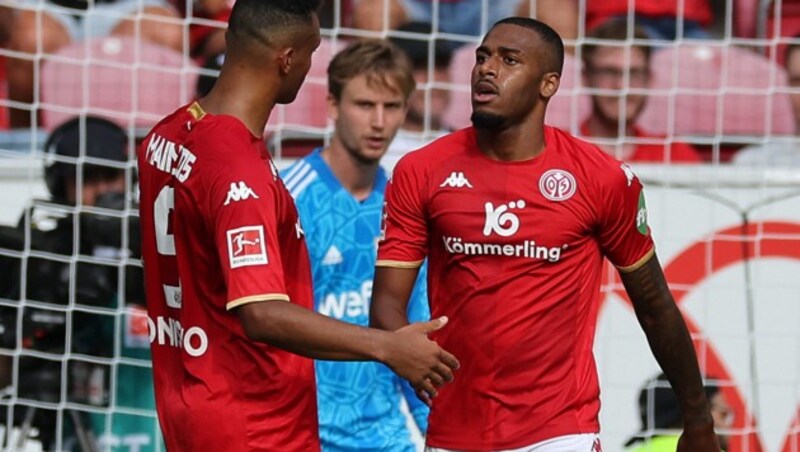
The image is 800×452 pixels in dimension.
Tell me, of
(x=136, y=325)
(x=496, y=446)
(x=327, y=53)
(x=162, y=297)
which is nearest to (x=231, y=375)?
(x=162, y=297)

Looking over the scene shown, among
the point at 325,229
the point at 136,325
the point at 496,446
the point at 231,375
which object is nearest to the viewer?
the point at 231,375

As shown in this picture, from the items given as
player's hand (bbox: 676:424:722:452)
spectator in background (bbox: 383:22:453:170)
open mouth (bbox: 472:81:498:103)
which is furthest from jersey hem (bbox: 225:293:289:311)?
spectator in background (bbox: 383:22:453:170)

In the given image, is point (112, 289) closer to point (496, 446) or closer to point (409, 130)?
point (409, 130)

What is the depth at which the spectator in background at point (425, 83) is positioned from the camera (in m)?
6.50

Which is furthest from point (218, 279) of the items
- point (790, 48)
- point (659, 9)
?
point (790, 48)

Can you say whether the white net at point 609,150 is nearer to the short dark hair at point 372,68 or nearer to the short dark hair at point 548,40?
the short dark hair at point 372,68

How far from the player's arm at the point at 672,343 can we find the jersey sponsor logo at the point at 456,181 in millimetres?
509

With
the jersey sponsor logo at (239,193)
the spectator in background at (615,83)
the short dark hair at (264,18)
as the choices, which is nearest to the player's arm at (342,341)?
the jersey sponsor logo at (239,193)

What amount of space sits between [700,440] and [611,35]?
3.02 m

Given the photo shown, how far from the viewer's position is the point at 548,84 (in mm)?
4008

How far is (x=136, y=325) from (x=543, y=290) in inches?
115

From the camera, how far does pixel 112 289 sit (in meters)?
6.38

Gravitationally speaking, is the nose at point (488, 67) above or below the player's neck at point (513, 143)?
above

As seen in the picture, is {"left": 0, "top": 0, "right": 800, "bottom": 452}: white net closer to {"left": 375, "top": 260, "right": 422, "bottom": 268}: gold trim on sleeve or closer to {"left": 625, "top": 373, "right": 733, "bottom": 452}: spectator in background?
{"left": 625, "top": 373, "right": 733, "bottom": 452}: spectator in background
